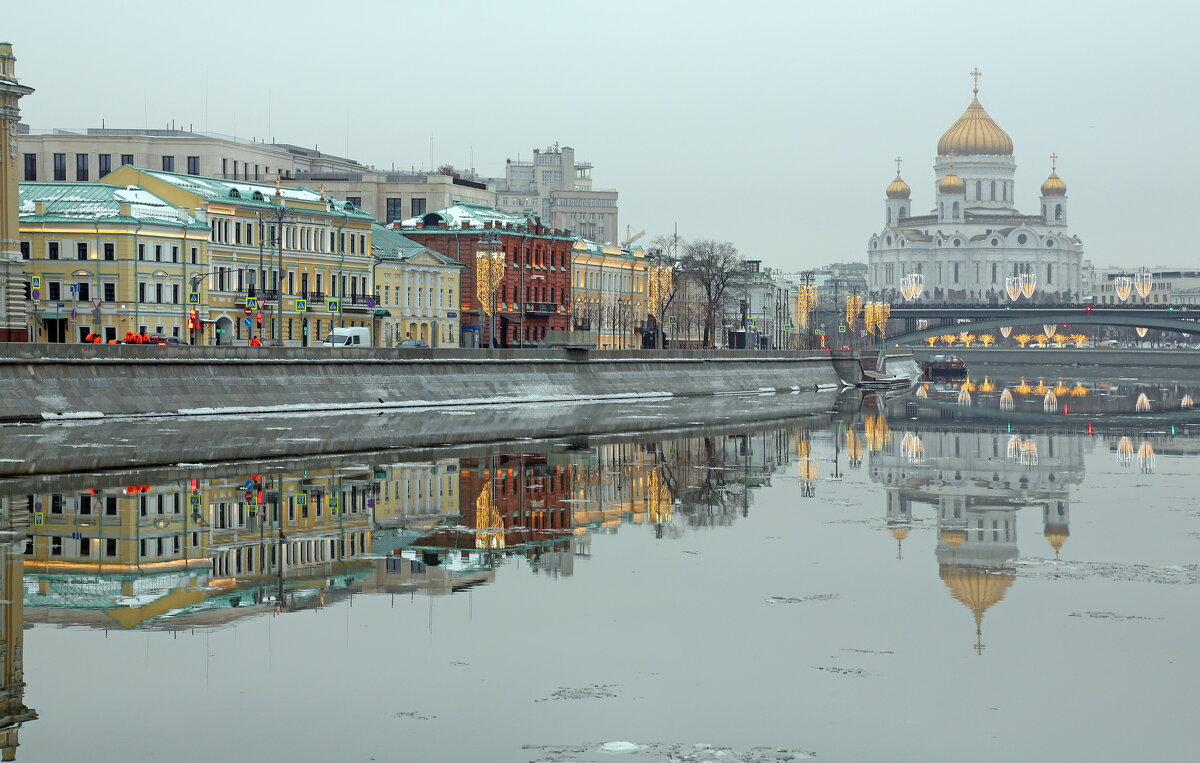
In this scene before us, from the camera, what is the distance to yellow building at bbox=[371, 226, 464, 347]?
10238 centimetres

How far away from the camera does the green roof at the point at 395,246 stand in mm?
103062

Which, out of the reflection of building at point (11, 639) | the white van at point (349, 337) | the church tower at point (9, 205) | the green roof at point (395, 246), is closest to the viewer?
the reflection of building at point (11, 639)

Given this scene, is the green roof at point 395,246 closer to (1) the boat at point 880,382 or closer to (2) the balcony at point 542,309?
(2) the balcony at point 542,309

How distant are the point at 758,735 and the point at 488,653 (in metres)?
4.80

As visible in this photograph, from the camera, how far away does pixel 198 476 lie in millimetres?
40812

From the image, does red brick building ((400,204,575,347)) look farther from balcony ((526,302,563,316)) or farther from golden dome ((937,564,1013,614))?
golden dome ((937,564,1013,614))

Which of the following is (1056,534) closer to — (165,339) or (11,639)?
(11,639)

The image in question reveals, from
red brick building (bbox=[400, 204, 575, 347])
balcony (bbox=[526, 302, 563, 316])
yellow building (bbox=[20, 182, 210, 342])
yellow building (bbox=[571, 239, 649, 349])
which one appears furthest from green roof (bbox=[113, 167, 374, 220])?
yellow building (bbox=[571, 239, 649, 349])

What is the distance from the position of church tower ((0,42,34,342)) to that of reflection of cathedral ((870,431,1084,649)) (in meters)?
31.1

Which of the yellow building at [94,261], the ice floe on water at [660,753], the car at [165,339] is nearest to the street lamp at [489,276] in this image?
the car at [165,339]

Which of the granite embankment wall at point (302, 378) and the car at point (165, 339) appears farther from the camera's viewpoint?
the car at point (165, 339)

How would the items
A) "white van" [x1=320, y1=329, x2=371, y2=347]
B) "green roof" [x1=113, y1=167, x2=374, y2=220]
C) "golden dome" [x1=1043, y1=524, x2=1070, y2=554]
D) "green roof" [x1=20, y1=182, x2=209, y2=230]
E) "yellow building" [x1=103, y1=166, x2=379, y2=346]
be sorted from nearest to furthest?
"golden dome" [x1=1043, y1=524, x2=1070, y2=554], "green roof" [x1=20, y1=182, x2=209, y2=230], "yellow building" [x1=103, y1=166, x2=379, y2=346], "green roof" [x1=113, y1=167, x2=374, y2=220], "white van" [x1=320, y1=329, x2=371, y2=347]

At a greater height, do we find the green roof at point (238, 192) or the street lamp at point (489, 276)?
the green roof at point (238, 192)

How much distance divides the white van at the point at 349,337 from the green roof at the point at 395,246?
1196cm
